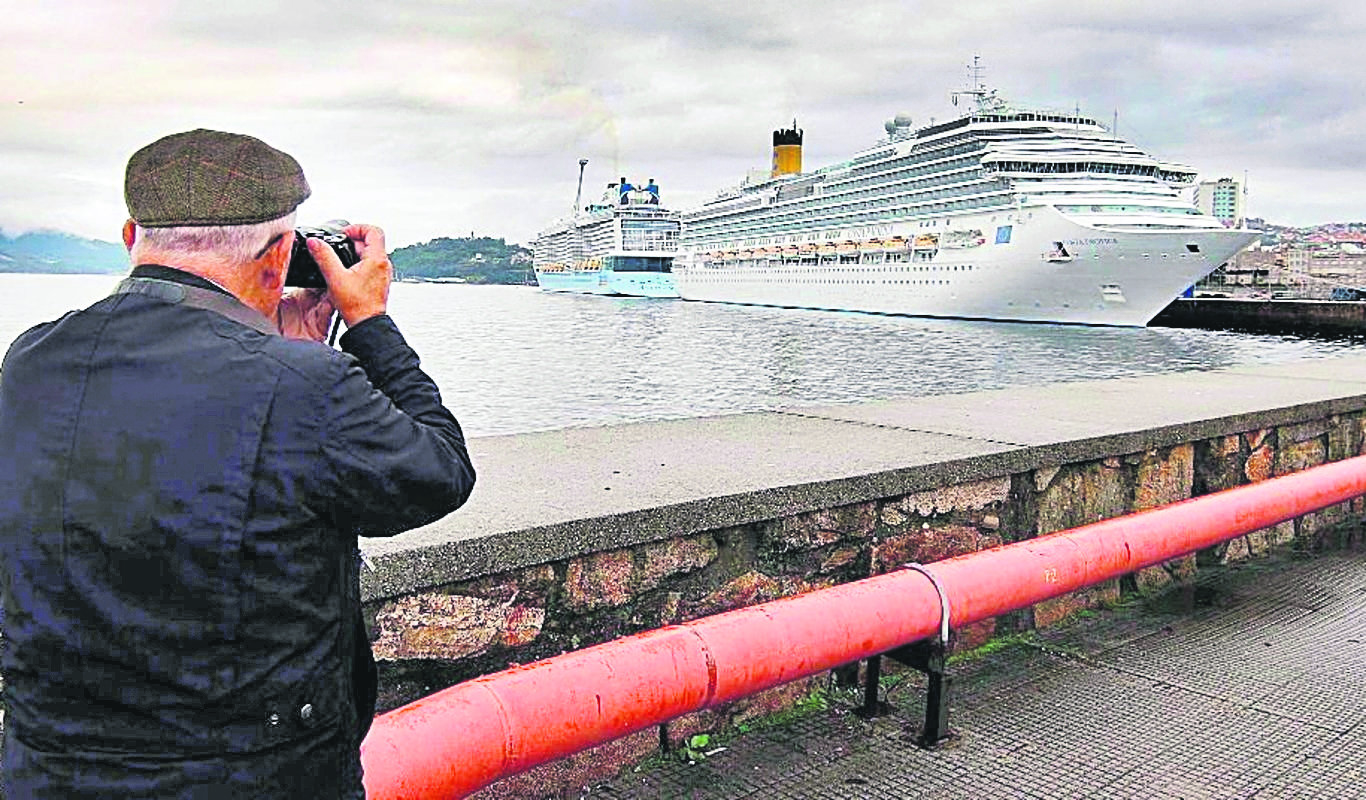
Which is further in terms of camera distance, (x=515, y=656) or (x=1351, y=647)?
(x=1351, y=647)

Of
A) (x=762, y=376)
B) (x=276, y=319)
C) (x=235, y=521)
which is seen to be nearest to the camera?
(x=235, y=521)

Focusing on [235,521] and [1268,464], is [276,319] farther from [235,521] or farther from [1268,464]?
[1268,464]

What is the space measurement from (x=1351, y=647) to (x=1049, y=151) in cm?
4844

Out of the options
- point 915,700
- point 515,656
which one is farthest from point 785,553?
point 515,656

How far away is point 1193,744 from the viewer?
8.95ft

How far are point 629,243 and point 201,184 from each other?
87.4 m

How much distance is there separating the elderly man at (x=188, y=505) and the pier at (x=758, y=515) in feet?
3.02

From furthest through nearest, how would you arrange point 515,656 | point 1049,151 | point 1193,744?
point 1049,151 → point 1193,744 → point 515,656

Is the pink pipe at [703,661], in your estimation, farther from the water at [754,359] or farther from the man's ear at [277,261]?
the water at [754,359]

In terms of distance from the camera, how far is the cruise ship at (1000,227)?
143ft

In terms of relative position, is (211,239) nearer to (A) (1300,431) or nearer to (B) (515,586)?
(B) (515,586)

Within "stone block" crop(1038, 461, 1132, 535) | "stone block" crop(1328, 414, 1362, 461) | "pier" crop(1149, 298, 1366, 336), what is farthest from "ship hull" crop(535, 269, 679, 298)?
"stone block" crop(1038, 461, 1132, 535)

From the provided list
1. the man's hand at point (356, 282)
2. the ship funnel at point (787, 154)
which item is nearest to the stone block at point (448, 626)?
the man's hand at point (356, 282)

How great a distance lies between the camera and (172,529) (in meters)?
1.17
